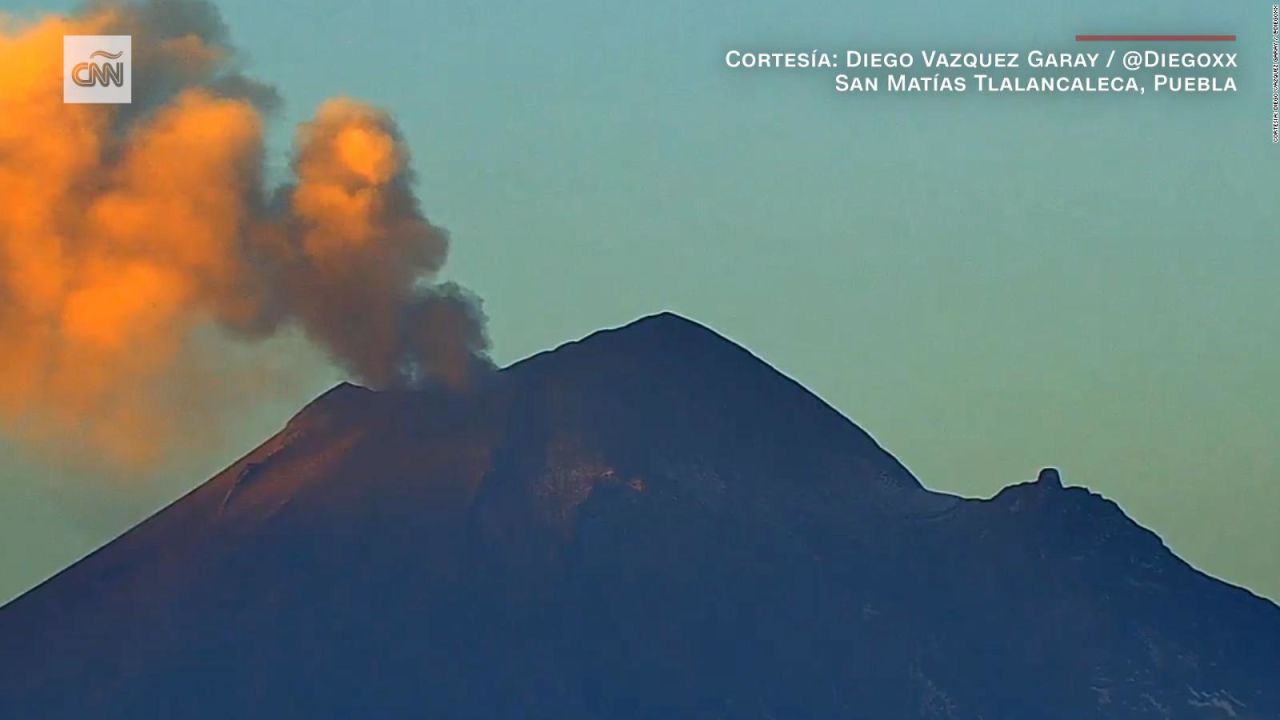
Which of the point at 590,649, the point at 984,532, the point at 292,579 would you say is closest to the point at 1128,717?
the point at 984,532

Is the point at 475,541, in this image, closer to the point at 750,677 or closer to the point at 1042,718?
the point at 750,677

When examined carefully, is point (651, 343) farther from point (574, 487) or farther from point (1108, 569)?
point (1108, 569)

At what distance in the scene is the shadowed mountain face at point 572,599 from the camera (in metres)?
150

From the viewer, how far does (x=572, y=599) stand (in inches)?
6004

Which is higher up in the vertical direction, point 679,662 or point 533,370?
point 533,370

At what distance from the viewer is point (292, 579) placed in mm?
152625

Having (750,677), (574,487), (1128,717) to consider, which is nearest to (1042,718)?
(1128,717)

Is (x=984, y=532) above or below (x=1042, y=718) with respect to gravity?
above

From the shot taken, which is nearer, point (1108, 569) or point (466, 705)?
point (466, 705)

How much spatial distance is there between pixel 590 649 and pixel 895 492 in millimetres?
22309

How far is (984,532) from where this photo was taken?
6442 inches

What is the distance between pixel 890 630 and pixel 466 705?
23.0 metres

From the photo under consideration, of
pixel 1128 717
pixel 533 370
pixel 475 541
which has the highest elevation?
pixel 533 370

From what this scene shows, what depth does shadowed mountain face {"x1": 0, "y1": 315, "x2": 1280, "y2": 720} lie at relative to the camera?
149500 mm
